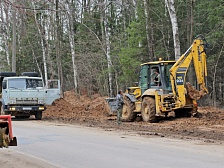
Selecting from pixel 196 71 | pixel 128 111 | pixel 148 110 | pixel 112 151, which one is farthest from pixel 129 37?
pixel 112 151

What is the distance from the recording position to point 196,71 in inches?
779

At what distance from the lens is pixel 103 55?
137ft

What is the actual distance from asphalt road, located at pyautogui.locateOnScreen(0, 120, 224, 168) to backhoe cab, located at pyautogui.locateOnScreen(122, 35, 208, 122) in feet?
13.7

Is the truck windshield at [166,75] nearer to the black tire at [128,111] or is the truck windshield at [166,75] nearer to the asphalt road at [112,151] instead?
the black tire at [128,111]

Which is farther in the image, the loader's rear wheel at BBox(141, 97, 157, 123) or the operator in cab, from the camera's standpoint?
the operator in cab

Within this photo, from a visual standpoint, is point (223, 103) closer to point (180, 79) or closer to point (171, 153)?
point (180, 79)

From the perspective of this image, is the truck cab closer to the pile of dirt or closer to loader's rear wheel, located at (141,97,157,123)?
the pile of dirt

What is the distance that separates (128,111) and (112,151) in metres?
9.90

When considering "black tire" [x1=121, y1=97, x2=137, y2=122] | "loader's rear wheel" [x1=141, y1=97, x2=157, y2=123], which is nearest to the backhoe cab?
"loader's rear wheel" [x1=141, y1=97, x2=157, y2=123]

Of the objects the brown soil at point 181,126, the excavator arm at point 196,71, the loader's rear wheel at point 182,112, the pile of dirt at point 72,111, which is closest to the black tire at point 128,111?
the brown soil at point 181,126

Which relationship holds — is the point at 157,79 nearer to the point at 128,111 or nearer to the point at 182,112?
the point at 182,112

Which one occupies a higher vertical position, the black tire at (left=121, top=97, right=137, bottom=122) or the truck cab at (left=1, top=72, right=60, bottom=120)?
the truck cab at (left=1, top=72, right=60, bottom=120)

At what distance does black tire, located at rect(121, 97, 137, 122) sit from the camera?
21547mm

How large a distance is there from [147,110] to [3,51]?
46511mm
